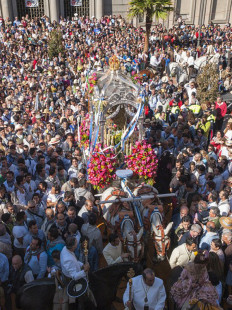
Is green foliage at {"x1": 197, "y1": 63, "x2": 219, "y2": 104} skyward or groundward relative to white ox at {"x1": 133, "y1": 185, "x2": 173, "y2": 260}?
skyward

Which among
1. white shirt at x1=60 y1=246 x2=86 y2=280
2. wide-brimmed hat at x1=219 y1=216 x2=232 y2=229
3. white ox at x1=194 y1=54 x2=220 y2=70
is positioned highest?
white ox at x1=194 y1=54 x2=220 y2=70

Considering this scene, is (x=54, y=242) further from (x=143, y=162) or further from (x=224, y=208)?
(x=224, y=208)

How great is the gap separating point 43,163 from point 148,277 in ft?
17.5

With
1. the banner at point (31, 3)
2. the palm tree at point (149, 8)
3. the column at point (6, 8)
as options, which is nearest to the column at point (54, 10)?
the banner at point (31, 3)

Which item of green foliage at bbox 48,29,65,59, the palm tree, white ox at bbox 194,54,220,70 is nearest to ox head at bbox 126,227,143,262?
white ox at bbox 194,54,220,70

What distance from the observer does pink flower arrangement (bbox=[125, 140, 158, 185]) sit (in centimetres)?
829

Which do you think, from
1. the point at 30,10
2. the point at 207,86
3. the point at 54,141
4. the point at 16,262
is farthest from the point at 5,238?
the point at 30,10

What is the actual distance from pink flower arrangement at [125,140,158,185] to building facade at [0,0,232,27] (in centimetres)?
2563

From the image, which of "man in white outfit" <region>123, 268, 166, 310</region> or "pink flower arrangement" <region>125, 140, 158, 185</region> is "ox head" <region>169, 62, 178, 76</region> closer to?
"pink flower arrangement" <region>125, 140, 158, 185</region>

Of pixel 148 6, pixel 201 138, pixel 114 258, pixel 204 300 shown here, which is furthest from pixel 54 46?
pixel 204 300

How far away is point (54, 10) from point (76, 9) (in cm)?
287

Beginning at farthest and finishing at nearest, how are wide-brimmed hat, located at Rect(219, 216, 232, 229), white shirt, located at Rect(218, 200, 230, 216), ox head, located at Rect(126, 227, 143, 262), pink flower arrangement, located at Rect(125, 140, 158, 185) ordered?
1. pink flower arrangement, located at Rect(125, 140, 158, 185)
2. white shirt, located at Rect(218, 200, 230, 216)
3. wide-brimmed hat, located at Rect(219, 216, 232, 229)
4. ox head, located at Rect(126, 227, 143, 262)

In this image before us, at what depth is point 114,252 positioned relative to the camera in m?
6.17

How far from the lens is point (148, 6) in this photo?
66.4ft
